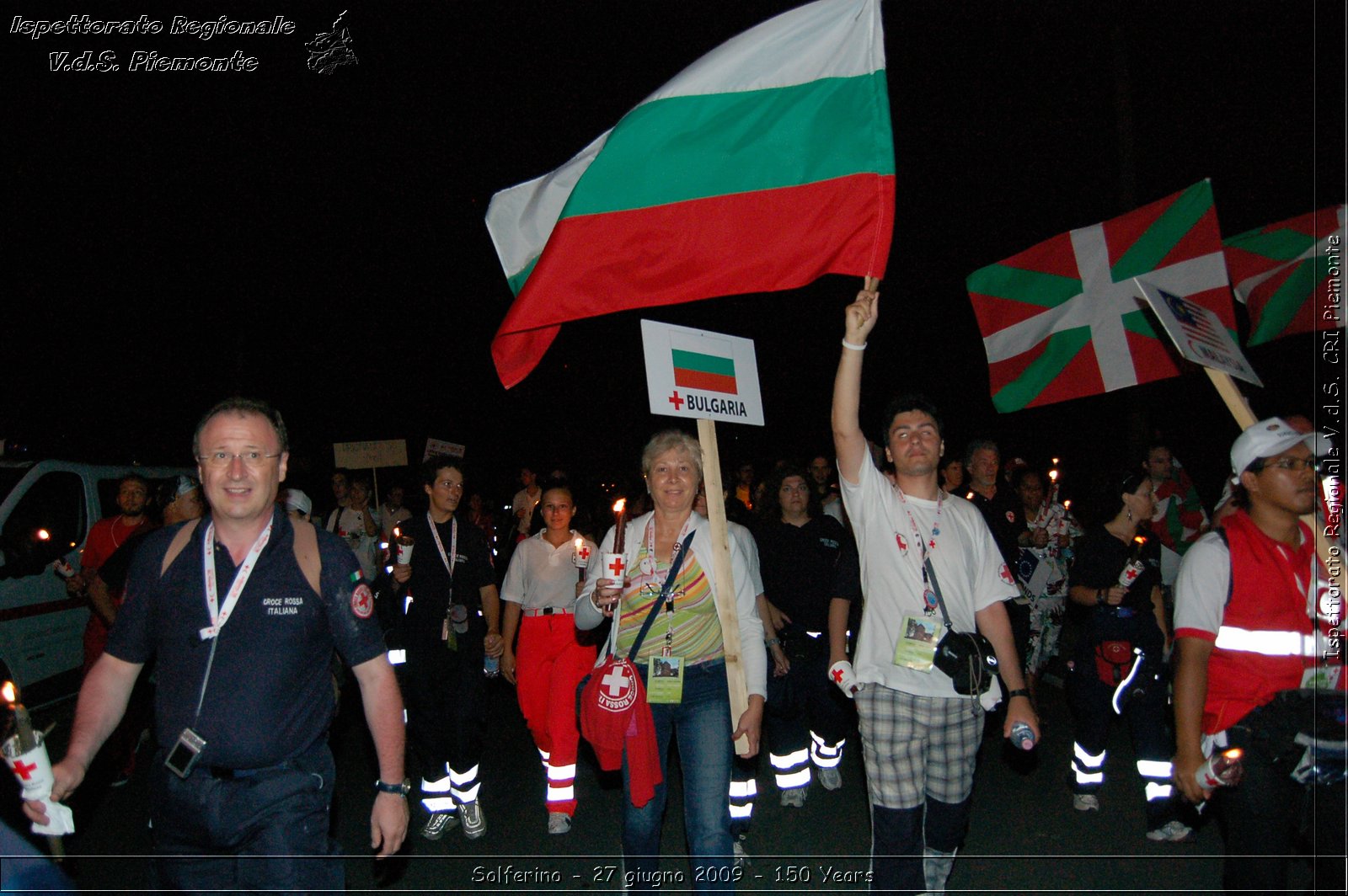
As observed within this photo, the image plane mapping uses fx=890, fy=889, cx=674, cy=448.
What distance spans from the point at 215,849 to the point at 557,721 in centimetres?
322

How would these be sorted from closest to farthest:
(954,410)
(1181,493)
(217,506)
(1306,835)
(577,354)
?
(217,506), (1306,835), (1181,493), (954,410), (577,354)

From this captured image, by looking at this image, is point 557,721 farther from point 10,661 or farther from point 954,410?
point 954,410

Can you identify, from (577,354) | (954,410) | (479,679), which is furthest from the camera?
(577,354)

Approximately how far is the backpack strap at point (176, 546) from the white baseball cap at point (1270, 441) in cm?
402

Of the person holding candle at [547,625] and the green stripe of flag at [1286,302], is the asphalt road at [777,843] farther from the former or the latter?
the green stripe of flag at [1286,302]

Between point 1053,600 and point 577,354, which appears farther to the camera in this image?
point 577,354

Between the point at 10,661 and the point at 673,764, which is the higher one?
the point at 10,661

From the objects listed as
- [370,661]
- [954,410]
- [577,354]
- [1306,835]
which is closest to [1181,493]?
[1306,835]

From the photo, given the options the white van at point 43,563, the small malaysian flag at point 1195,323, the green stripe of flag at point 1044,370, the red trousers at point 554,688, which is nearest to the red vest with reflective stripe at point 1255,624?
the small malaysian flag at point 1195,323

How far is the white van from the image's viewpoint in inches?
306

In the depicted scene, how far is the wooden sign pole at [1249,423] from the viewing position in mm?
3441

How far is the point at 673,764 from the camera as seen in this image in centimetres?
762

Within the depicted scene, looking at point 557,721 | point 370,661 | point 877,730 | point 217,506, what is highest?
point 217,506

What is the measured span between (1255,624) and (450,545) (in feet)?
15.0
